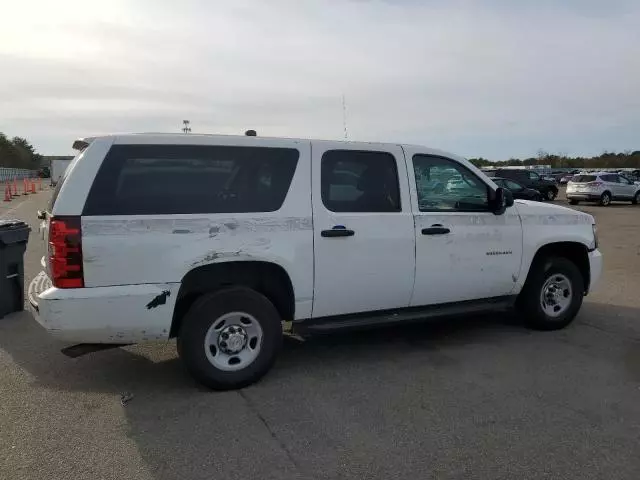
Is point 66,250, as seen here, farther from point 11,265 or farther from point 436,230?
point 11,265

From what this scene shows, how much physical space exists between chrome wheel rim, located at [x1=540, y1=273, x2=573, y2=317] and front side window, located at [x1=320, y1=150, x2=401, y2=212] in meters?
2.16

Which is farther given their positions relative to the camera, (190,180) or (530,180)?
(530,180)

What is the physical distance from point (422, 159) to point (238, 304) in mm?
2218

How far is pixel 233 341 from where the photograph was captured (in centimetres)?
457

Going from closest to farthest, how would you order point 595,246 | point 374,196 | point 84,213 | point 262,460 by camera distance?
point 262,460, point 84,213, point 374,196, point 595,246

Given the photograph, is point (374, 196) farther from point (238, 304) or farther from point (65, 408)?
point (65, 408)

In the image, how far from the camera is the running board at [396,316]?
488 cm

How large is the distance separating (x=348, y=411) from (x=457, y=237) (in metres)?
2.08

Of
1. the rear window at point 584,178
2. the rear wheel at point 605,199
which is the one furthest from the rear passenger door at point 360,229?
the rear window at point 584,178

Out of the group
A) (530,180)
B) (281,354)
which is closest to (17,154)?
(530,180)

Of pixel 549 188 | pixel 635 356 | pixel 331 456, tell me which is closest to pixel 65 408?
pixel 331 456

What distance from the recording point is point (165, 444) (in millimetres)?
3676

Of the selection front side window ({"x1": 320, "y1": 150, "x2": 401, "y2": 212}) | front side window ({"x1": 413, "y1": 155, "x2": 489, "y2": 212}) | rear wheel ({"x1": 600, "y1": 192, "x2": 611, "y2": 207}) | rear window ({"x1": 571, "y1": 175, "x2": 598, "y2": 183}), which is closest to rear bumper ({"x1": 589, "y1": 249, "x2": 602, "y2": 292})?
front side window ({"x1": 413, "y1": 155, "x2": 489, "y2": 212})

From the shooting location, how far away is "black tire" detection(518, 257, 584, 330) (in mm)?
6086
